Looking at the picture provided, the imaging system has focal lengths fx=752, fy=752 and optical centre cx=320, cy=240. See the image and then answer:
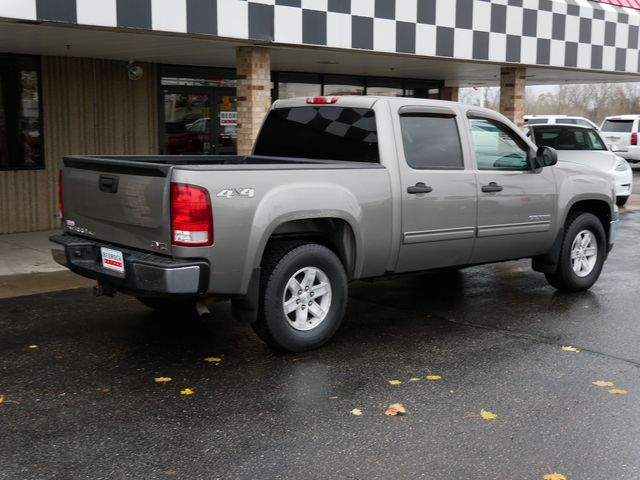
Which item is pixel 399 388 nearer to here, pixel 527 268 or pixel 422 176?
pixel 422 176

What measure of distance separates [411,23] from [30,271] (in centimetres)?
610

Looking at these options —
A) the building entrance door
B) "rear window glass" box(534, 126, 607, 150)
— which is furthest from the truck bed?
"rear window glass" box(534, 126, 607, 150)

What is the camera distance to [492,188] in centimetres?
637

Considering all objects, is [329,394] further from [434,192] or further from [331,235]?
[434,192]

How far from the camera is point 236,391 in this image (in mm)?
4613

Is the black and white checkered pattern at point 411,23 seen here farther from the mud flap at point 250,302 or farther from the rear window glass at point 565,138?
the mud flap at point 250,302

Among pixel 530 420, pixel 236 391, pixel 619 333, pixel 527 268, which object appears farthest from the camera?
pixel 527 268

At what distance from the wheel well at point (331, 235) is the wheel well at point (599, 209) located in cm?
301

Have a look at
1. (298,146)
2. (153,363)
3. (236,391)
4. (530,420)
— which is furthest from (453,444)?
(298,146)

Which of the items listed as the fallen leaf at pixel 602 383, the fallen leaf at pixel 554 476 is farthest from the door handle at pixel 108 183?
the fallen leaf at pixel 602 383

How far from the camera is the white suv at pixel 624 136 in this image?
24719 millimetres

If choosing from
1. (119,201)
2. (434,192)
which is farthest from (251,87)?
(119,201)

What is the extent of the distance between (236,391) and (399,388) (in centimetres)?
101

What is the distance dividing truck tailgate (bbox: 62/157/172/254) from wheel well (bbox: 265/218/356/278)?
37.8 inches
